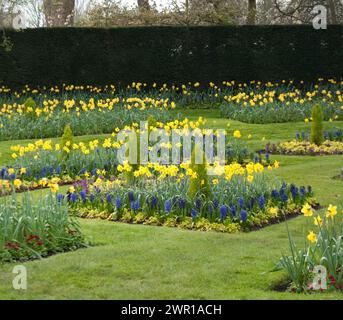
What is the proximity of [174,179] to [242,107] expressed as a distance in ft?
31.8

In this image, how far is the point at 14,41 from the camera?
22.8m

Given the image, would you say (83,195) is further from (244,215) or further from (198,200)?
(244,215)

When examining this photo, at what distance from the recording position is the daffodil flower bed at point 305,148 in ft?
49.6

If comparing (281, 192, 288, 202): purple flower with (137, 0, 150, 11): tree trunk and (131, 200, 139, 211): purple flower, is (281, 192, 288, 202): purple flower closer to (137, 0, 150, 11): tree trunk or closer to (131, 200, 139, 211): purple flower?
(131, 200, 139, 211): purple flower

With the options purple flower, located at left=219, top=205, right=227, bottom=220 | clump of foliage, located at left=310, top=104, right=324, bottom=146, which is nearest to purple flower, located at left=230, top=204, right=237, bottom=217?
purple flower, located at left=219, top=205, right=227, bottom=220

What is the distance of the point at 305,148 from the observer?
1527cm

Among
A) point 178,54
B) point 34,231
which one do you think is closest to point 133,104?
point 178,54

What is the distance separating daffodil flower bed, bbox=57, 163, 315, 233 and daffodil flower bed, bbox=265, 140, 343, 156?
16.0 feet

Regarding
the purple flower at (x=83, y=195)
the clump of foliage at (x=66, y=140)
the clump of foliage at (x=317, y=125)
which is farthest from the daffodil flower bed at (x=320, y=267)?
the clump of foliage at (x=317, y=125)

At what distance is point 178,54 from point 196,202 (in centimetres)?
1510

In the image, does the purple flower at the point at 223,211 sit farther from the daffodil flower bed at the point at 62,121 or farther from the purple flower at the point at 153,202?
the daffodil flower bed at the point at 62,121

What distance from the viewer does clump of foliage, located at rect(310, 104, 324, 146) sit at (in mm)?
15188
